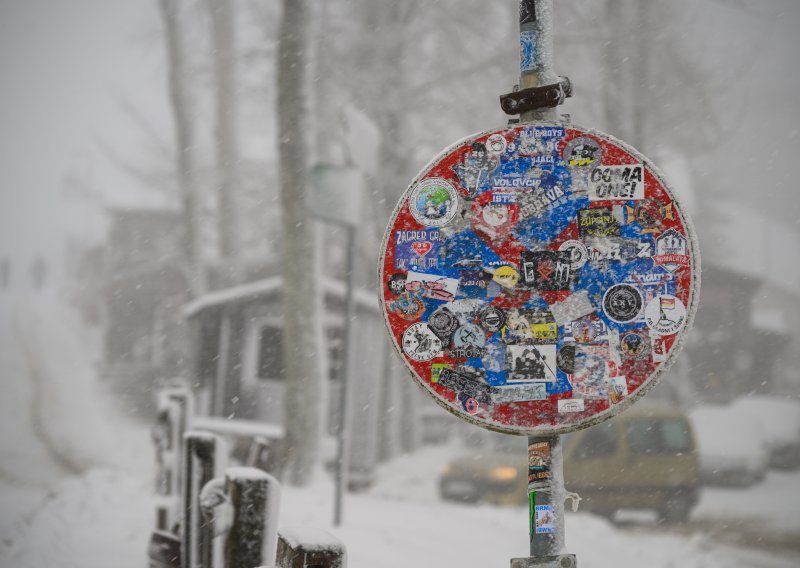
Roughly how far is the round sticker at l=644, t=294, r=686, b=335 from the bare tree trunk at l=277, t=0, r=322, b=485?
834 centimetres

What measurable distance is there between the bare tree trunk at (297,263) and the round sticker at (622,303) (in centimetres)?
828

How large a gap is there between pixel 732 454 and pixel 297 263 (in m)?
9.96

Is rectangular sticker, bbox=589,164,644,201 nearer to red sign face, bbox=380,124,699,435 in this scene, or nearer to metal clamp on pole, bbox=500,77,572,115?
red sign face, bbox=380,124,699,435

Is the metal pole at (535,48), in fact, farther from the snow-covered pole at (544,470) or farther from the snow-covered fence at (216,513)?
the snow-covered fence at (216,513)

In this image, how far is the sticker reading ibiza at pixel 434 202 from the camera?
6.61 ft

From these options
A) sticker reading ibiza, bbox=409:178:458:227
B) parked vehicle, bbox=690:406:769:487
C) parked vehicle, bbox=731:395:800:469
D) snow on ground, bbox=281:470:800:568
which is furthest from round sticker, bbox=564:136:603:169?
parked vehicle, bbox=731:395:800:469

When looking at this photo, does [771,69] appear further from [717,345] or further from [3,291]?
[3,291]

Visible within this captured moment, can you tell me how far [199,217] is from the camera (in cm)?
1980

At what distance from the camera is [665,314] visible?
1878 millimetres

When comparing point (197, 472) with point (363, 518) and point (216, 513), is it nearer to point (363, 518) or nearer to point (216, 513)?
point (216, 513)

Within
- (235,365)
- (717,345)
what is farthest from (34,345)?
(717,345)

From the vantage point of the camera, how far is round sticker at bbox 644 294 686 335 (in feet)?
6.14

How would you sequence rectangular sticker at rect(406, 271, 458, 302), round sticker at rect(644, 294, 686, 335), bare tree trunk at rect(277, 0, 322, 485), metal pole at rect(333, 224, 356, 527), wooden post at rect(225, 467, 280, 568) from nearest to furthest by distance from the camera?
round sticker at rect(644, 294, 686, 335) → rectangular sticker at rect(406, 271, 458, 302) → wooden post at rect(225, 467, 280, 568) → metal pole at rect(333, 224, 356, 527) → bare tree trunk at rect(277, 0, 322, 485)

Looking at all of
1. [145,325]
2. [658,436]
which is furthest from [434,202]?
[145,325]
